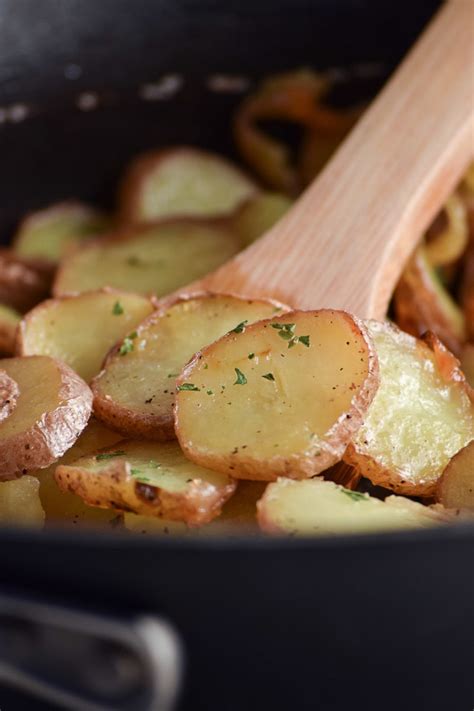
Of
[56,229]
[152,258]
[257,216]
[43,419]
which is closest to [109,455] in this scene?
[43,419]

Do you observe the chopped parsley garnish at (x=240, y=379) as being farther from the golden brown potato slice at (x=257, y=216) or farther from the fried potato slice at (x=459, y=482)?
the golden brown potato slice at (x=257, y=216)

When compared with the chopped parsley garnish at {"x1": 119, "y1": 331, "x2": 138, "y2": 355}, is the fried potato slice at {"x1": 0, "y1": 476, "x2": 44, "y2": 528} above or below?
below

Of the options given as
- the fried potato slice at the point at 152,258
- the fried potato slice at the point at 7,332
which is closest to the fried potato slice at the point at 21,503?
the fried potato slice at the point at 7,332

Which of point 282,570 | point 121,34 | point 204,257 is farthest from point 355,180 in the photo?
point 282,570

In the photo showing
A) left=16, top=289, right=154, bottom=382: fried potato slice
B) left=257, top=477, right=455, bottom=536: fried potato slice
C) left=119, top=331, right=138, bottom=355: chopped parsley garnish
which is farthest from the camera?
left=16, top=289, right=154, bottom=382: fried potato slice

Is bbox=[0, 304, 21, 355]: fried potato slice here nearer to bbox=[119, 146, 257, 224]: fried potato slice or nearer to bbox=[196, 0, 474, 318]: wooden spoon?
bbox=[196, 0, 474, 318]: wooden spoon

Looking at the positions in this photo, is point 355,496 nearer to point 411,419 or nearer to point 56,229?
point 411,419

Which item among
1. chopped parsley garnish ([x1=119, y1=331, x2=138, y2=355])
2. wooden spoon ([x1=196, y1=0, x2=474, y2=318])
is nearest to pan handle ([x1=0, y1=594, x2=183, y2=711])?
chopped parsley garnish ([x1=119, y1=331, x2=138, y2=355])
